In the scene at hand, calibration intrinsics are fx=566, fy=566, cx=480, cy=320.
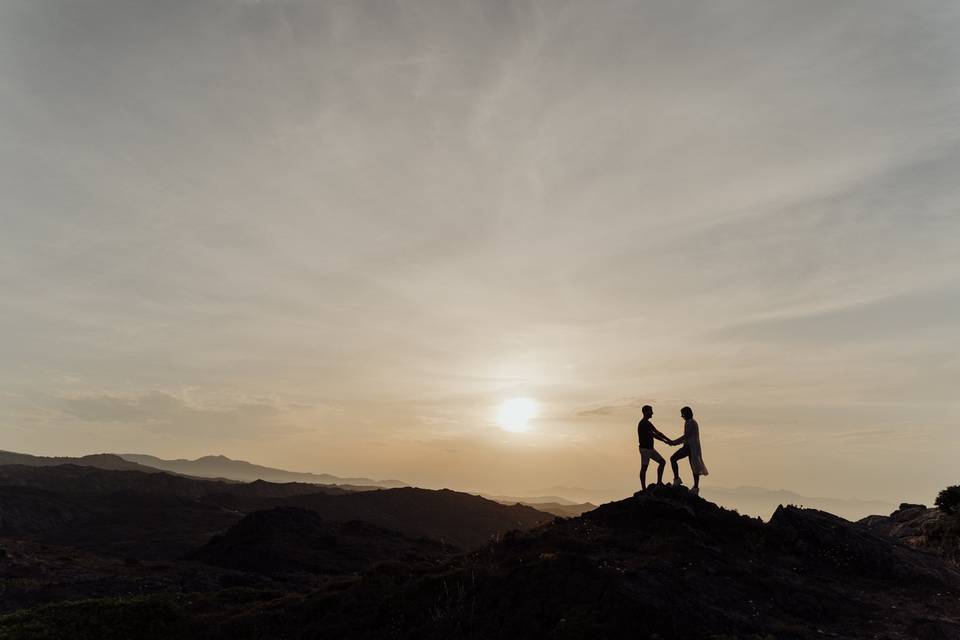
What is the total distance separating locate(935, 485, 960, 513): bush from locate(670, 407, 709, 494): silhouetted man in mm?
14609

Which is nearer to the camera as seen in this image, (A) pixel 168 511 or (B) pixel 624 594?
(B) pixel 624 594

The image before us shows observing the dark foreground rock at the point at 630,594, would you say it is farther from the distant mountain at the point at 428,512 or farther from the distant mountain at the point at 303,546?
the distant mountain at the point at 428,512

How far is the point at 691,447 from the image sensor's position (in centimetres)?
1966

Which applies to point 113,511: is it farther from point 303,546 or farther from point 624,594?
point 624,594

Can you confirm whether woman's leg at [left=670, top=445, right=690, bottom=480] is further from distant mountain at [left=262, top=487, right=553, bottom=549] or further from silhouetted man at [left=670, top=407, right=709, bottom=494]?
distant mountain at [left=262, top=487, right=553, bottom=549]

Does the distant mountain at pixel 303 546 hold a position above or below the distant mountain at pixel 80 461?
below

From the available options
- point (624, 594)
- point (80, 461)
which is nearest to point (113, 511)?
point (624, 594)

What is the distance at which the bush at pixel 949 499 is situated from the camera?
25.5m

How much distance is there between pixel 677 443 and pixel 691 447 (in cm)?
49

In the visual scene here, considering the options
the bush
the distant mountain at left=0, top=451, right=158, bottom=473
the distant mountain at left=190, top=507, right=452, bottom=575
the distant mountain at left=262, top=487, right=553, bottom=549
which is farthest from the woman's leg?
the distant mountain at left=0, top=451, right=158, bottom=473

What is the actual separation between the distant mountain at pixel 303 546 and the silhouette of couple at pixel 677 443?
2283 centimetres

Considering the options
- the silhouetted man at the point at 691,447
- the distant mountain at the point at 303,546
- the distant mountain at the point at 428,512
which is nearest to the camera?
the silhouetted man at the point at 691,447

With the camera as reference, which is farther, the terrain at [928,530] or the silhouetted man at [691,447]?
the terrain at [928,530]

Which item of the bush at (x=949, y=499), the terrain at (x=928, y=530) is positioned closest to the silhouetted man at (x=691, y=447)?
the terrain at (x=928, y=530)
